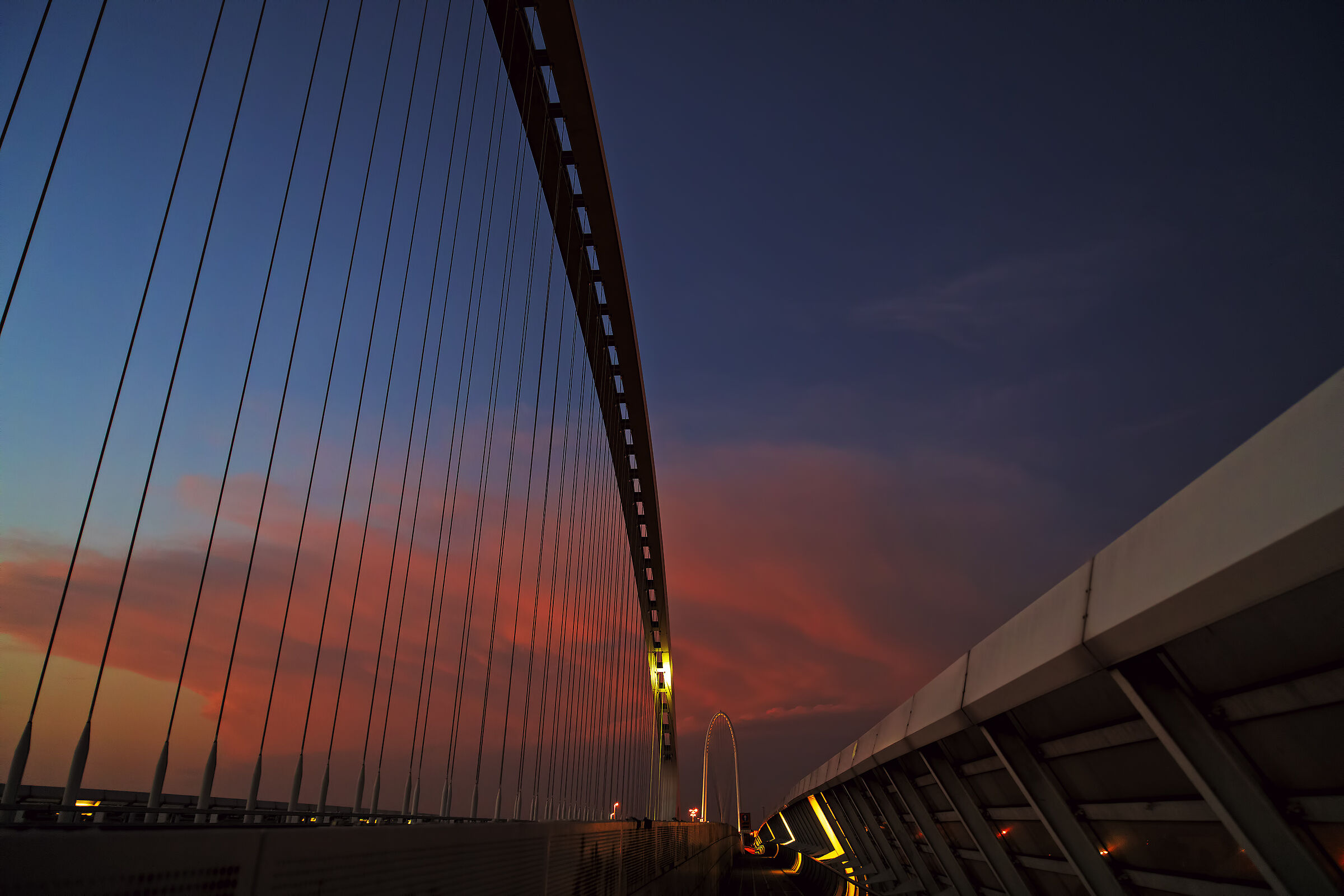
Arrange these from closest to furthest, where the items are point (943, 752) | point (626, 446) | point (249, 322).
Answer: point (943, 752), point (249, 322), point (626, 446)

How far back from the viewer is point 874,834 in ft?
57.0

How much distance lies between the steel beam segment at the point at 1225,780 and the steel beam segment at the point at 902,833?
10.7 m

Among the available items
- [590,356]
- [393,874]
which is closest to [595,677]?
[590,356]

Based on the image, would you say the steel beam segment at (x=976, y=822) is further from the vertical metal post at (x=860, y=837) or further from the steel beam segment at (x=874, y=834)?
the vertical metal post at (x=860, y=837)

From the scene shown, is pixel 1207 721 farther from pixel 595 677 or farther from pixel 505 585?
pixel 505 585

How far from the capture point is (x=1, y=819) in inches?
126

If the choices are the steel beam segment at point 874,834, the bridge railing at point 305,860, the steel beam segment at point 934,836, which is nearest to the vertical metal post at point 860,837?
the steel beam segment at point 874,834

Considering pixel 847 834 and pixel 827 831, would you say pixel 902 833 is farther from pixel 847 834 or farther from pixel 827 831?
pixel 827 831

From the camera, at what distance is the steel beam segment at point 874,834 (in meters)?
16.4

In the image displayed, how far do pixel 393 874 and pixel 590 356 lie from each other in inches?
819

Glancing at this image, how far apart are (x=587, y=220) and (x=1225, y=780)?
17.8m

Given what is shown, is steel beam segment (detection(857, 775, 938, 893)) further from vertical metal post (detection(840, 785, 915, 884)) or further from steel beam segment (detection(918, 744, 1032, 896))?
steel beam segment (detection(918, 744, 1032, 896))

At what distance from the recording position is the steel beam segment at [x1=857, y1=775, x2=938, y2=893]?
13648 millimetres

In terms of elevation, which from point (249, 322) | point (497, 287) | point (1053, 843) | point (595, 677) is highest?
point (497, 287)
